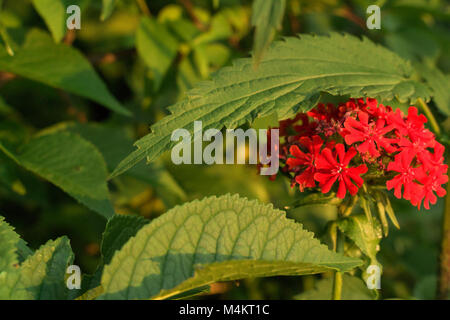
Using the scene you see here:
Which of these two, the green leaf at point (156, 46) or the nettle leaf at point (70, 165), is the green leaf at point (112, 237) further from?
the green leaf at point (156, 46)

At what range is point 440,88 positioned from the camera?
166cm

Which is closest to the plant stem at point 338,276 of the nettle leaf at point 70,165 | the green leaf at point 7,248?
the nettle leaf at point 70,165

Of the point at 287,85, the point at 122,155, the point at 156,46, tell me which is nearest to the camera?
the point at 287,85

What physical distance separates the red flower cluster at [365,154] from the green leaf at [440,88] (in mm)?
346

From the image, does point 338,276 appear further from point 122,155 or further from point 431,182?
point 122,155

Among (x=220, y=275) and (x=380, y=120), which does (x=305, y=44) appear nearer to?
(x=380, y=120)

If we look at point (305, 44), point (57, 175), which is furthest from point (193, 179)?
point (305, 44)

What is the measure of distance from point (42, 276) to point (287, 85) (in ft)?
2.23

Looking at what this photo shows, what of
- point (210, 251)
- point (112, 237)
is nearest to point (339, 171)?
point (210, 251)

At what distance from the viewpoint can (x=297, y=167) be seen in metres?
1.25

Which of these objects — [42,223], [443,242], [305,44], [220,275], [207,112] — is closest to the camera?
[220,275]

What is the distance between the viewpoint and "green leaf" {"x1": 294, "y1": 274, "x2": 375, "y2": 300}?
57.2 inches

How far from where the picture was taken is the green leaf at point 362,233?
3.92 feet
